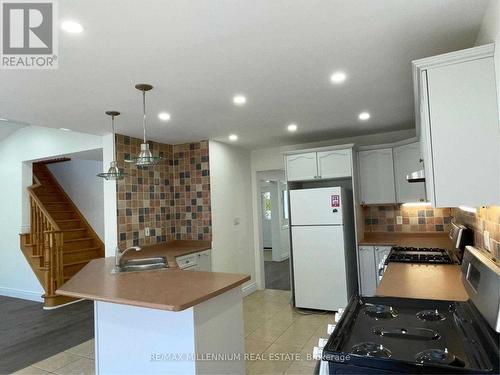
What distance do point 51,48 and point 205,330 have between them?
1953 mm

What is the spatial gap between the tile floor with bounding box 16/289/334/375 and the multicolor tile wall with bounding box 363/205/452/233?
148 cm

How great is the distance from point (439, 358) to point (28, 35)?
2.46 meters

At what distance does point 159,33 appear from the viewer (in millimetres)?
1807

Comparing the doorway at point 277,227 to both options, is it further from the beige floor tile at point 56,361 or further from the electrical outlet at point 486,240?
the electrical outlet at point 486,240

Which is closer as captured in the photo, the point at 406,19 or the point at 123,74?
the point at 406,19

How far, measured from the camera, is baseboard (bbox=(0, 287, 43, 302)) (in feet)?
17.3

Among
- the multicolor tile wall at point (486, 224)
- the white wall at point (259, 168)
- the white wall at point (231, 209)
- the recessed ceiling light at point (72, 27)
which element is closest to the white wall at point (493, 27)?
the multicolor tile wall at point (486, 224)

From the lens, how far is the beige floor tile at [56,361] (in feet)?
9.93

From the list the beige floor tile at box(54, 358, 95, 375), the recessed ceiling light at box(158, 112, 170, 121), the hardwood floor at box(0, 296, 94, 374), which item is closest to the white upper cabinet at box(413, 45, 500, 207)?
the recessed ceiling light at box(158, 112, 170, 121)

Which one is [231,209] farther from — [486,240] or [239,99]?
[486,240]

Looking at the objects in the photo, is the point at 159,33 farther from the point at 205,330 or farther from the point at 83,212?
the point at 83,212

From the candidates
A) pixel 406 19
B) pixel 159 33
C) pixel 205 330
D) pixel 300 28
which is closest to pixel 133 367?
pixel 205 330

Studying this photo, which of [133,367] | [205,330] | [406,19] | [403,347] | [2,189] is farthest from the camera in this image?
[2,189]

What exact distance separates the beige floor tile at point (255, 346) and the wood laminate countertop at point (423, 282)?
1485 millimetres
